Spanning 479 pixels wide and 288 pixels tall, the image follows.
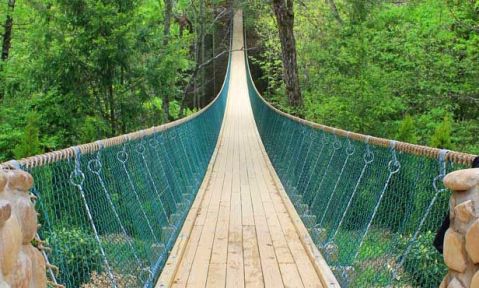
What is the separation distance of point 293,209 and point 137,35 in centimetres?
474

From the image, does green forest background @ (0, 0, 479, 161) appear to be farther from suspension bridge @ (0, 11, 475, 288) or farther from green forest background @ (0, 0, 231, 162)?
suspension bridge @ (0, 11, 475, 288)

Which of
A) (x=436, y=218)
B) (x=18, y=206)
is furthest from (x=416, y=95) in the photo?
(x=18, y=206)

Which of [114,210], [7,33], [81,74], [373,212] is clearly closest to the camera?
[114,210]

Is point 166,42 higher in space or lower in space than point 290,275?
higher

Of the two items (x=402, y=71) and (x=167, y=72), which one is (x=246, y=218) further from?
(x=402, y=71)

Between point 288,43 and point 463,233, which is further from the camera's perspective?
point 288,43

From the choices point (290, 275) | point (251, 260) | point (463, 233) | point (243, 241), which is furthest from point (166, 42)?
point (463, 233)

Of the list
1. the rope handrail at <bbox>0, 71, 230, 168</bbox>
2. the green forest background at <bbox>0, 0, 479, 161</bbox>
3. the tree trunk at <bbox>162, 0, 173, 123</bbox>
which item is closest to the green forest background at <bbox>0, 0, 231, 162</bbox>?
the green forest background at <bbox>0, 0, 479, 161</bbox>

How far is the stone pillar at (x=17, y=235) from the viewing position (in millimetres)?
1108

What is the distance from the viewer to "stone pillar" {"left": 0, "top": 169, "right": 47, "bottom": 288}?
1108mm

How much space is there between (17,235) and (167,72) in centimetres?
773

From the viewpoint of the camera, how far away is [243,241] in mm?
3680

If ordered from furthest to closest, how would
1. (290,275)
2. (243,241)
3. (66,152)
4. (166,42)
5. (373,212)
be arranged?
1. (166,42)
2. (243,241)
3. (290,275)
4. (373,212)
5. (66,152)

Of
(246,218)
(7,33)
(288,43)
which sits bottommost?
(246,218)
